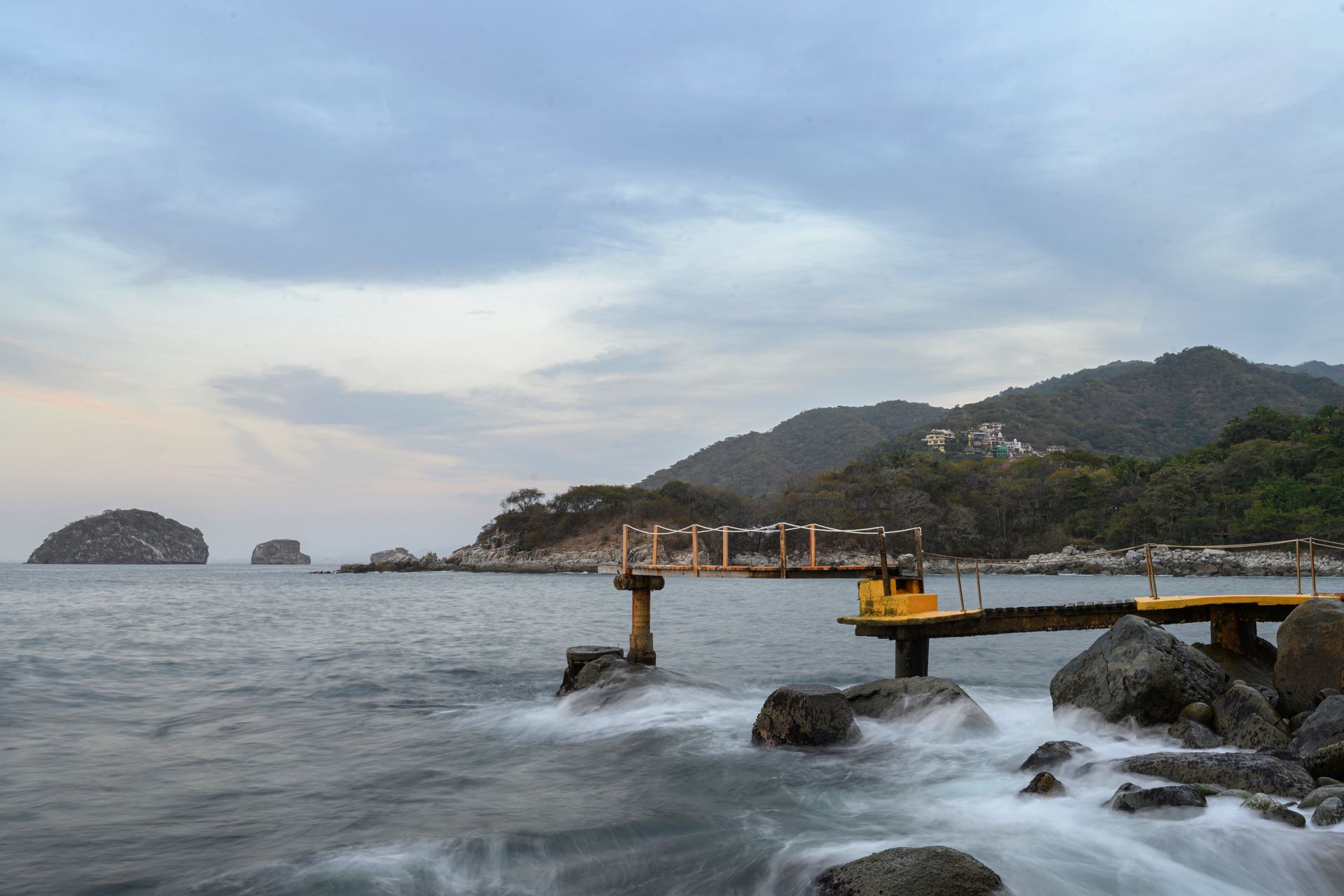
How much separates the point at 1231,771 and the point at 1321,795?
941 mm

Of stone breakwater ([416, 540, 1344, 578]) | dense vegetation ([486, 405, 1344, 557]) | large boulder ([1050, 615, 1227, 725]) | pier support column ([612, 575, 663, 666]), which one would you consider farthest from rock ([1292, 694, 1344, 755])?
dense vegetation ([486, 405, 1344, 557])

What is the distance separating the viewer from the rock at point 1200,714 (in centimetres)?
1153

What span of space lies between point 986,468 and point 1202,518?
3232cm

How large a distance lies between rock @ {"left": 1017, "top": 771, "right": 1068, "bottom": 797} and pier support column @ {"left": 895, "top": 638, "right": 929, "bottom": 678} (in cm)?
604

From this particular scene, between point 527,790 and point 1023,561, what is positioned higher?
point 527,790

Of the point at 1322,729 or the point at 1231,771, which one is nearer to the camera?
the point at 1231,771

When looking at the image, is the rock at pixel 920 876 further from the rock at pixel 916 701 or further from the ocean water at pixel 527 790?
the rock at pixel 916 701

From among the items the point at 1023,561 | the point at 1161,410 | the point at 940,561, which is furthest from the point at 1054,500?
the point at 1161,410

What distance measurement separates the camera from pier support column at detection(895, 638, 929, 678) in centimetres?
1620

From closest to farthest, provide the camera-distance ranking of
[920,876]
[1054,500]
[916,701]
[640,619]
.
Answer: [920,876], [916,701], [640,619], [1054,500]

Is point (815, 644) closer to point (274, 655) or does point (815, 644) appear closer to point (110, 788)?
point (274, 655)

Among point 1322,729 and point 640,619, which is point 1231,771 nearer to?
point 1322,729

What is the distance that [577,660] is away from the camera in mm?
18703

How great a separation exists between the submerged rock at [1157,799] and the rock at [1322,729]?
5.89 ft
